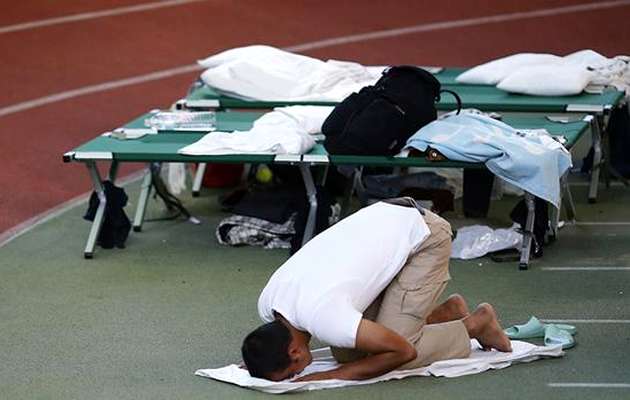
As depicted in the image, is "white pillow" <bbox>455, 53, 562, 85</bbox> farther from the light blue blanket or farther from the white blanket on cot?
the white blanket on cot

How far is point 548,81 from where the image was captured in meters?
8.58

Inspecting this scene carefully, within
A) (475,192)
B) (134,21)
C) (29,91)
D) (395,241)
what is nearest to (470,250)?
(475,192)

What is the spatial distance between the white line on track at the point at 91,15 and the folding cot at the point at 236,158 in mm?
5314

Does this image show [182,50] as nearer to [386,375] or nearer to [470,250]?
[470,250]

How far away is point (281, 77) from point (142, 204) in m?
1.33

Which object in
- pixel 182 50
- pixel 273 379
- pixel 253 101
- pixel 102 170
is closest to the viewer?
pixel 273 379

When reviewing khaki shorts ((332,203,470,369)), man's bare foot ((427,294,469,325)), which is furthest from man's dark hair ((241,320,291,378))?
man's bare foot ((427,294,469,325))

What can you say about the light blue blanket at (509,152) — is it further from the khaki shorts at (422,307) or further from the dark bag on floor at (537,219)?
the khaki shorts at (422,307)

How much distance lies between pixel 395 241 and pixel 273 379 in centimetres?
69

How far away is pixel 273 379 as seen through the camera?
17.7 ft

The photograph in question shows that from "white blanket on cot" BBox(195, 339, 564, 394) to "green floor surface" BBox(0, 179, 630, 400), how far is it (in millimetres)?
35

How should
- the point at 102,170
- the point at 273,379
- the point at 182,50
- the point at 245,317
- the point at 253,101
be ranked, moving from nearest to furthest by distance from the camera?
1. the point at 273,379
2. the point at 245,317
3. the point at 253,101
4. the point at 102,170
5. the point at 182,50

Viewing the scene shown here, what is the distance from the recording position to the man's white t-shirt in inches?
205

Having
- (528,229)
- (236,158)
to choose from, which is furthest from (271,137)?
(528,229)
